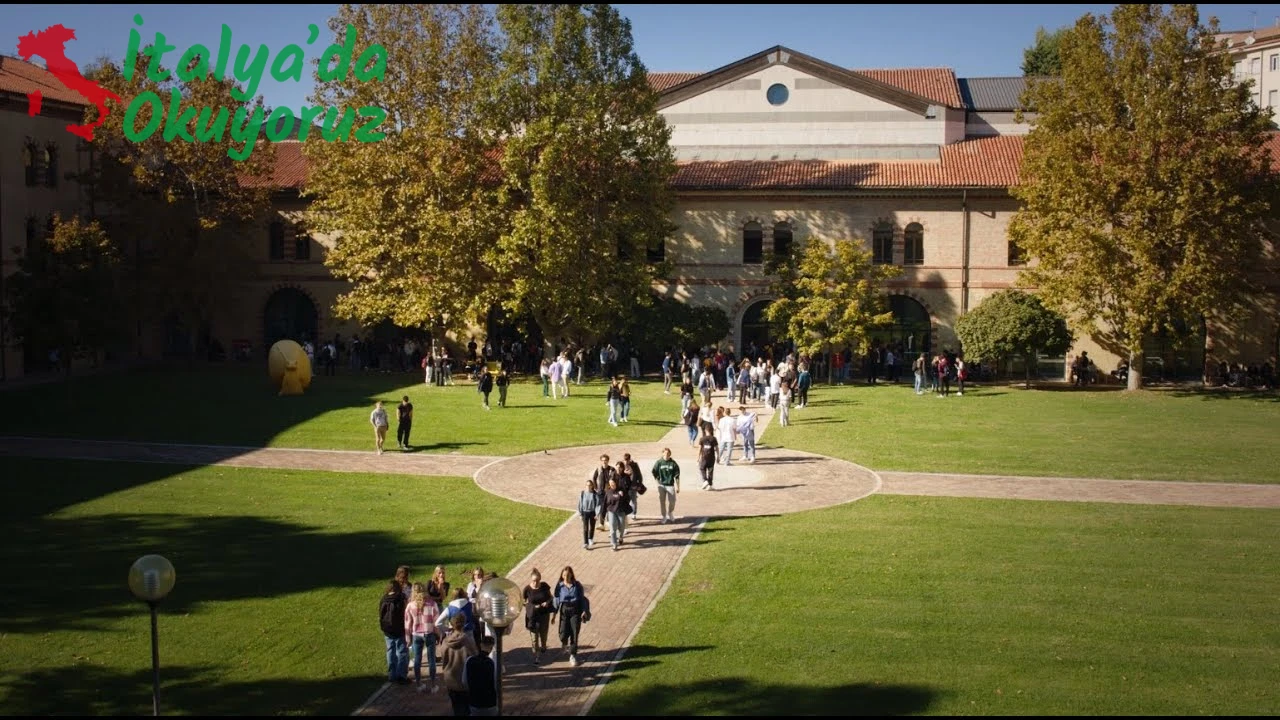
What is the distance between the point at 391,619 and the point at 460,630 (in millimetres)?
1304

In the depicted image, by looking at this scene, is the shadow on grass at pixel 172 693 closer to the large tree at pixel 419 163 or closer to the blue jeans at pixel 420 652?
the blue jeans at pixel 420 652

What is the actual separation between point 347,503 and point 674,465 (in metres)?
7.29

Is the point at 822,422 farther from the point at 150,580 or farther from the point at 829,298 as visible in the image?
the point at 150,580

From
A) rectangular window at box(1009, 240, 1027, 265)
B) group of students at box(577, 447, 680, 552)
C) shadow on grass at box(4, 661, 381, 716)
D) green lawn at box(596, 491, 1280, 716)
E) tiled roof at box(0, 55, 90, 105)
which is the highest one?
tiled roof at box(0, 55, 90, 105)

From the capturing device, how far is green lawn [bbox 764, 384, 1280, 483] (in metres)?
27.6

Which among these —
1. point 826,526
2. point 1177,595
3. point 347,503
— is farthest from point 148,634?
point 1177,595

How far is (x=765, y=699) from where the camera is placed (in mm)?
13445

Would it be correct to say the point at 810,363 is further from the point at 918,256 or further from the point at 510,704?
the point at 510,704

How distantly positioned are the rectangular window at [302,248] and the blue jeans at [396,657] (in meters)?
40.5

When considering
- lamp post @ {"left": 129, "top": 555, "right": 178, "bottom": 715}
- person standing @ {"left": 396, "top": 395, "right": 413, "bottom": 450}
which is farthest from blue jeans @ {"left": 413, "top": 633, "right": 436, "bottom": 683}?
person standing @ {"left": 396, "top": 395, "right": 413, "bottom": 450}

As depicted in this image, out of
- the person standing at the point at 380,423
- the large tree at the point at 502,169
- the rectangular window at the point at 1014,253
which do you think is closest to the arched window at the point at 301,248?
the large tree at the point at 502,169

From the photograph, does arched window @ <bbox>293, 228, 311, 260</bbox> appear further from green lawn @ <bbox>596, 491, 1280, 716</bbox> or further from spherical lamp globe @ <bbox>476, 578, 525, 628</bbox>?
spherical lamp globe @ <bbox>476, 578, 525, 628</bbox>

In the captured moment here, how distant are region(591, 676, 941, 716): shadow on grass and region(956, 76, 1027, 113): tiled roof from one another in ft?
172

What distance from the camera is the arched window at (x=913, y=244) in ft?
157
